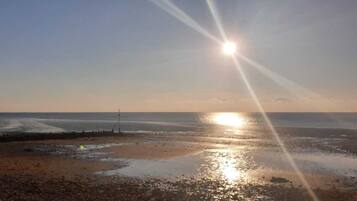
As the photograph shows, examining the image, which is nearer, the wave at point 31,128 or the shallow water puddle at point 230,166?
the shallow water puddle at point 230,166

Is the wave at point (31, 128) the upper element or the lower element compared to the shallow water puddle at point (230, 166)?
upper

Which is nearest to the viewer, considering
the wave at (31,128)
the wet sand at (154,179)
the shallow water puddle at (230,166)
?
the wet sand at (154,179)

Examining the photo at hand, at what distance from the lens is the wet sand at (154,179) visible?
21.0 metres

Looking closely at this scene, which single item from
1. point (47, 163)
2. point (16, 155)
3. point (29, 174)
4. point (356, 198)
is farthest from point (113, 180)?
point (16, 155)

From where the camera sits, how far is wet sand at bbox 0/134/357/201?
21016mm

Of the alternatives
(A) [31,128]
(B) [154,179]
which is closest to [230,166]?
(B) [154,179]

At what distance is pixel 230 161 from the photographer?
36.3 m

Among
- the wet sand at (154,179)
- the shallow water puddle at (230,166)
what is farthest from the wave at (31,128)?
the shallow water puddle at (230,166)

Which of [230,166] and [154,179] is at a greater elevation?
[230,166]

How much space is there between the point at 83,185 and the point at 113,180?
2.98m

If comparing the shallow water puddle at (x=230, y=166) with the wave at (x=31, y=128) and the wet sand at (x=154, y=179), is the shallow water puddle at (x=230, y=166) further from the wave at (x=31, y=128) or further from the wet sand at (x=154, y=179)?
the wave at (x=31, y=128)

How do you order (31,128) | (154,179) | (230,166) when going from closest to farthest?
(154,179)
(230,166)
(31,128)

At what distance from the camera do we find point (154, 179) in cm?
2639

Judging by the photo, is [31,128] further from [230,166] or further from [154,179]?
[154,179]
